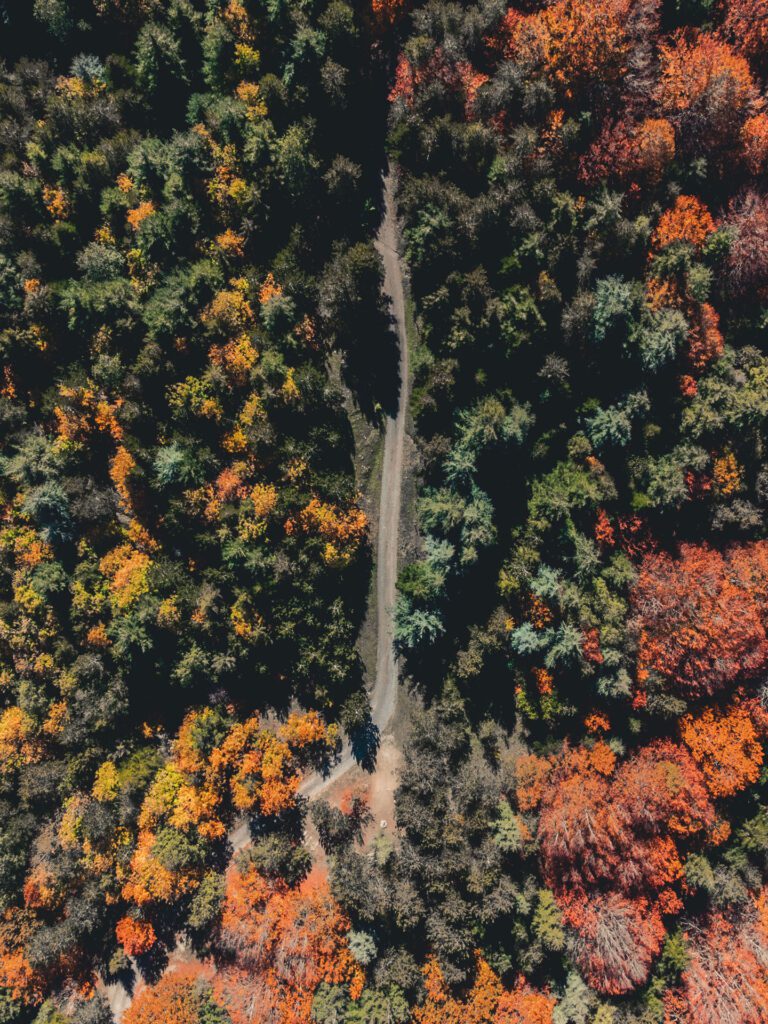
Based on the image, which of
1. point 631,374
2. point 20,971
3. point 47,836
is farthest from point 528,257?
point 20,971

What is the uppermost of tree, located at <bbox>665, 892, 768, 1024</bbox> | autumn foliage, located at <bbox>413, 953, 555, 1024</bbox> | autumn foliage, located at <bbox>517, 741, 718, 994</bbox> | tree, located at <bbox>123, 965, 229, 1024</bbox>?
autumn foliage, located at <bbox>517, 741, 718, 994</bbox>

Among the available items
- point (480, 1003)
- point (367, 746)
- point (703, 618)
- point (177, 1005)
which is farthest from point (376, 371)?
point (177, 1005)

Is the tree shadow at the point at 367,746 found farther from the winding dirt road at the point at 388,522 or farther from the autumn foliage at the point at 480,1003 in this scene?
the autumn foliage at the point at 480,1003

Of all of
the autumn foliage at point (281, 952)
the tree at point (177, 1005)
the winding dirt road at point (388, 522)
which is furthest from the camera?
the winding dirt road at point (388, 522)

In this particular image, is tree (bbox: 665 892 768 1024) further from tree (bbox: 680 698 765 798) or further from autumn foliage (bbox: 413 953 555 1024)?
tree (bbox: 680 698 765 798)

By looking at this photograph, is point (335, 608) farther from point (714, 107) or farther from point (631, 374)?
point (714, 107)

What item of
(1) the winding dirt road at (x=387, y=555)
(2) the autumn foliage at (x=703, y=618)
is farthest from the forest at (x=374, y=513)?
(1) the winding dirt road at (x=387, y=555)

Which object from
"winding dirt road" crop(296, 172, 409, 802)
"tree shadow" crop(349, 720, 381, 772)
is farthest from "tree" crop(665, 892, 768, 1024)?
"winding dirt road" crop(296, 172, 409, 802)
